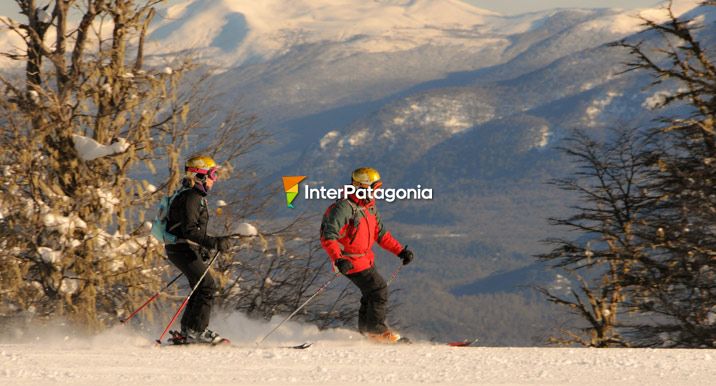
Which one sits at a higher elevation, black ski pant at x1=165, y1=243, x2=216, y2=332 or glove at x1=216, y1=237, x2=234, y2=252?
glove at x1=216, y1=237, x2=234, y2=252

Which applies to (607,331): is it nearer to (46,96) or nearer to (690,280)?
(690,280)

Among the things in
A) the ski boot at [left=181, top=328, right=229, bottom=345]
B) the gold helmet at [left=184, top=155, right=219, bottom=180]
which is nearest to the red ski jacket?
the gold helmet at [left=184, top=155, right=219, bottom=180]

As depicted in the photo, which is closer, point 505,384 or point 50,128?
point 505,384

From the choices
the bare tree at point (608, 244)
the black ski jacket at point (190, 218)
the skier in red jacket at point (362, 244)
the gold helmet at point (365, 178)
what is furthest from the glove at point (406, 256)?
the bare tree at point (608, 244)

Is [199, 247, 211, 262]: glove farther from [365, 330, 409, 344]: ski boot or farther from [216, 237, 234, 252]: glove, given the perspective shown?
[365, 330, 409, 344]: ski boot

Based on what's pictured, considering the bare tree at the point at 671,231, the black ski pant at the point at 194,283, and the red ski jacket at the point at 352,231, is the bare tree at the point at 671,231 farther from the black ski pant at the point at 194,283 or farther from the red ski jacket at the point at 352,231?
the black ski pant at the point at 194,283

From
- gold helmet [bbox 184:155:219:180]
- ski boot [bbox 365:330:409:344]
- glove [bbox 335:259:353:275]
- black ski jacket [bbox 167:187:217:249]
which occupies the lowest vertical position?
ski boot [bbox 365:330:409:344]

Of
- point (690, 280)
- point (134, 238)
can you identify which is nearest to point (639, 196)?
point (690, 280)

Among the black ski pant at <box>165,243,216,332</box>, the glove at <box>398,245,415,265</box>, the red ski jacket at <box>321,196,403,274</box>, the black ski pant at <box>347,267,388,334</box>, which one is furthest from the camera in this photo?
the glove at <box>398,245,415,265</box>

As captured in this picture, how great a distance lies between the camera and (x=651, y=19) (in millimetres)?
20438

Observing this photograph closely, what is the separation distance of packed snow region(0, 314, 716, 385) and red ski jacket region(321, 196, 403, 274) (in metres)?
0.82

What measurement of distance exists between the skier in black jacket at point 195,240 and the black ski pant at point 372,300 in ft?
4.60

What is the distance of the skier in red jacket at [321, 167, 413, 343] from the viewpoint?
29.1 ft

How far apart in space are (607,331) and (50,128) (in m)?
10.9
